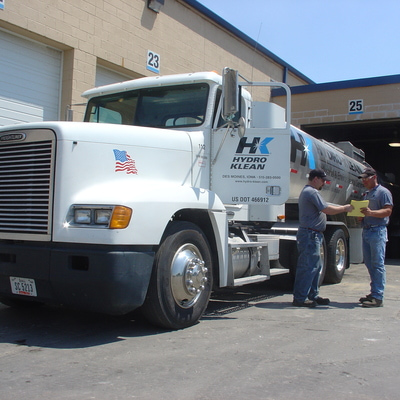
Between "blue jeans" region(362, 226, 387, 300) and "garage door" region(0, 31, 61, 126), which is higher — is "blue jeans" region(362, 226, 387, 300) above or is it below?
below

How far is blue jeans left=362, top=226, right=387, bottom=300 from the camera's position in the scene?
23.0ft

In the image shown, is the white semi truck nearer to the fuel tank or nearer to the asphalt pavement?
the asphalt pavement

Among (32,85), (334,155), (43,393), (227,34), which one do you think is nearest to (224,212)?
(43,393)

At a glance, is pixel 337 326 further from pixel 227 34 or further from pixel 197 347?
pixel 227 34

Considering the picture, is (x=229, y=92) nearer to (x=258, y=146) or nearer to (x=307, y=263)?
(x=258, y=146)

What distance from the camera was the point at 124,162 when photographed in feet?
17.2

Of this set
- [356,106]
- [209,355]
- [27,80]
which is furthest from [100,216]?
[356,106]

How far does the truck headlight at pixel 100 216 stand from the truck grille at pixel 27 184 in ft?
0.84

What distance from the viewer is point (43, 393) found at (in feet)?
11.6

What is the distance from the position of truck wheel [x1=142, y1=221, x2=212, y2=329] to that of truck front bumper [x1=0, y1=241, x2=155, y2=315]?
22cm

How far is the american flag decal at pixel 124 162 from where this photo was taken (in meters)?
5.18

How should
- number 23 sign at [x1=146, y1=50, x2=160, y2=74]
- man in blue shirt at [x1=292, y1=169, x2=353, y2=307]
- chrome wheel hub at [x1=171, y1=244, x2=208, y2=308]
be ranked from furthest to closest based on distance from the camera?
1. number 23 sign at [x1=146, y1=50, x2=160, y2=74]
2. man in blue shirt at [x1=292, y1=169, x2=353, y2=307]
3. chrome wheel hub at [x1=171, y1=244, x2=208, y2=308]

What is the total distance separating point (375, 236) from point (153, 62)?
8111 millimetres

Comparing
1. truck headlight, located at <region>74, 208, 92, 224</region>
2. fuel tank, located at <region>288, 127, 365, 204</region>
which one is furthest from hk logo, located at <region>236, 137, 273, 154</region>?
truck headlight, located at <region>74, 208, 92, 224</region>
